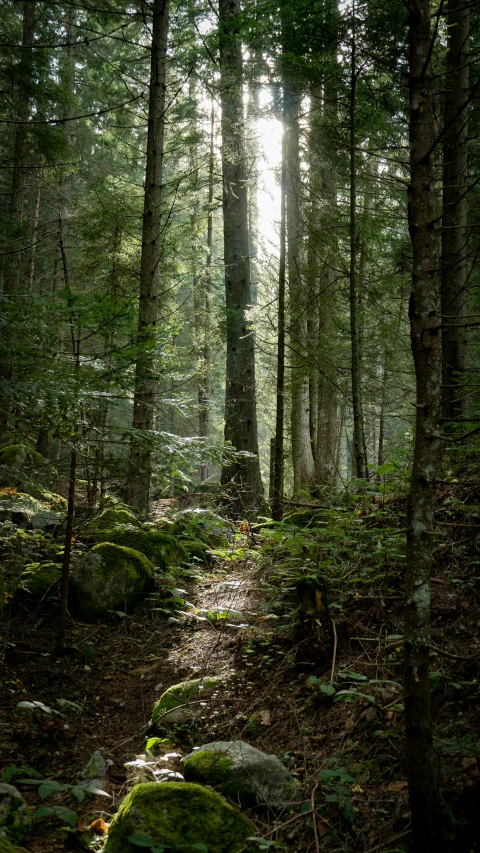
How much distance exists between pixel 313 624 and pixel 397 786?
1522 mm

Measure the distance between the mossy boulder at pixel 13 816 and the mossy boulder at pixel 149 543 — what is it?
4044 mm

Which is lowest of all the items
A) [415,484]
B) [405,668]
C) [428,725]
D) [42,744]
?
[42,744]

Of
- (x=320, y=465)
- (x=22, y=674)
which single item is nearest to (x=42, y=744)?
(x=22, y=674)

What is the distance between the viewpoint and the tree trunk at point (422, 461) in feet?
8.36

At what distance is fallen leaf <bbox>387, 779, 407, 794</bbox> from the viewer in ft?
9.78

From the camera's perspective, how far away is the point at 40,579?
6.02 m

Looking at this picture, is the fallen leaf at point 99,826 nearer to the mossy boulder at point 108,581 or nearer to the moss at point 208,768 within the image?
the moss at point 208,768

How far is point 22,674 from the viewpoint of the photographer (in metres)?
4.68

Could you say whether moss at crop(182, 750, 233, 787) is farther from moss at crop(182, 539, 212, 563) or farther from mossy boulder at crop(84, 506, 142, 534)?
moss at crop(182, 539, 212, 563)

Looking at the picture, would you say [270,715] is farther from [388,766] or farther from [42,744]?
[42,744]

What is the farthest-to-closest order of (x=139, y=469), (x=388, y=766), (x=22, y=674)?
1. (x=139, y=469)
2. (x=22, y=674)
3. (x=388, y=766)

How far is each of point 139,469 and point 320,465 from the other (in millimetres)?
8061

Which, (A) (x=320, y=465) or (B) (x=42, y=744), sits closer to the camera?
(B) (x=42, y=744)

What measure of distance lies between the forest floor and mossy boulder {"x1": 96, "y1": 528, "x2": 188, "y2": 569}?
1.60 ft
